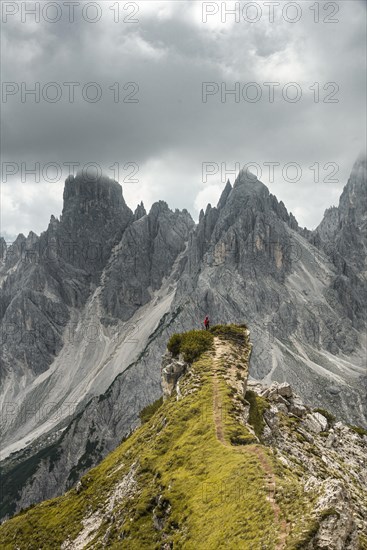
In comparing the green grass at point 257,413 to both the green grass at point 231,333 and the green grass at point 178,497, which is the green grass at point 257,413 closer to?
the green grass at point 178,497

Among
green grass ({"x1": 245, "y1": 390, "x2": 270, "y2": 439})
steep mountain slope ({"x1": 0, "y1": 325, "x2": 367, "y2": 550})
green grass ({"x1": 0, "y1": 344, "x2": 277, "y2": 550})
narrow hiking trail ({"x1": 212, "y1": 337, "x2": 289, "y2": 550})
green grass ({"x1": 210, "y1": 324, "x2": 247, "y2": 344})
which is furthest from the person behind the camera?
green grass ({"x1": 210, "y1": 324, "x2": 247, "y2": 344})

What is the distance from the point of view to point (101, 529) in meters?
23.4

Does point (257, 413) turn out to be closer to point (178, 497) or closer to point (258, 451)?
point (258, 451)

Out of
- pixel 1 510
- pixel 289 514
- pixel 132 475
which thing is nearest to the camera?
pixel 289 514

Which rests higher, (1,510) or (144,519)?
(144,519)

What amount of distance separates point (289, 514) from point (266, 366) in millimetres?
185591

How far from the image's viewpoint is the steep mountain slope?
611 inches

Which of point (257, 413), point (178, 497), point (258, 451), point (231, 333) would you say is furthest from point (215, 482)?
point (231, 333)

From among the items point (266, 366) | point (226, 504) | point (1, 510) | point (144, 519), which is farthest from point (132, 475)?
point (1, 510)

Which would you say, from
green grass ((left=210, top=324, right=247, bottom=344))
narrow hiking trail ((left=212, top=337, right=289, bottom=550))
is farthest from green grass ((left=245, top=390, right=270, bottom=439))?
green grass ((left=210, top=324, right=247, bottom=344))

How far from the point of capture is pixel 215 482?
20.0m

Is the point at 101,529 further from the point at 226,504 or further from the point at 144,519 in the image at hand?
the point at 226,504

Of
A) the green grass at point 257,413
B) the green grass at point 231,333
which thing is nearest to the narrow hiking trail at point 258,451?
the green grass at point 257,413

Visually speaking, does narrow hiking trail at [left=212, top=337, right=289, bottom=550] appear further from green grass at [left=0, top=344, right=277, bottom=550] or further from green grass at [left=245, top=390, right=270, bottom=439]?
green grass at [left=245, top=390, right=270, bottom=439]
